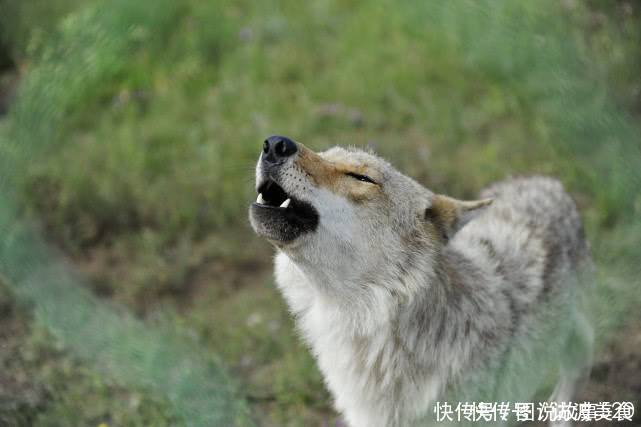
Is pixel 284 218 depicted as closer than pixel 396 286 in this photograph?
Yes

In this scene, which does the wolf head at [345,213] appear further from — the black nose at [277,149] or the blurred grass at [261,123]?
the blurred grass at [261,123]

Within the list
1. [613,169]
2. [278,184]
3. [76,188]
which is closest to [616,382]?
[613,169]

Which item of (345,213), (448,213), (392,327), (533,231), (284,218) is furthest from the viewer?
(533,231)

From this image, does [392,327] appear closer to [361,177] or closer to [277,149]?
[361,177]

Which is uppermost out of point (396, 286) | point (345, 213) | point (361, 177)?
point (361, 177)

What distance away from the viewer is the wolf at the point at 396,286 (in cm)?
352

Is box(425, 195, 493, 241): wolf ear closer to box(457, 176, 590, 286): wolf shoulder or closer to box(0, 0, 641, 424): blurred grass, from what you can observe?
box(457, 176, 590, 286): wolf shoulder

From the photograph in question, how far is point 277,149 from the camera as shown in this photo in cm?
348

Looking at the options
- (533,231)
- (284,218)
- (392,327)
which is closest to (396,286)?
(392,327)

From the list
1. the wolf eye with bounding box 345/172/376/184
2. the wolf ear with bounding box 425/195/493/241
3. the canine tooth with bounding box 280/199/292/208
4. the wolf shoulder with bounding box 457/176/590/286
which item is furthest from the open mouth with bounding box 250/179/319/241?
the wolf shoulder with bounding box 457/176/590/286

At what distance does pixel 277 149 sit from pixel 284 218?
38 centimetres

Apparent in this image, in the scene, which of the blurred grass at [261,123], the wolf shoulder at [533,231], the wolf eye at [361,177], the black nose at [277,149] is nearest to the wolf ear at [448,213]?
the wolf eye at [361,177]

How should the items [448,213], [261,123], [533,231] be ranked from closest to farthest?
1. [448,213]
2. [533,231]
3. [261,123]

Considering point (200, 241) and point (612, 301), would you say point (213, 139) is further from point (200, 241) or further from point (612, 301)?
point (612, 301)
